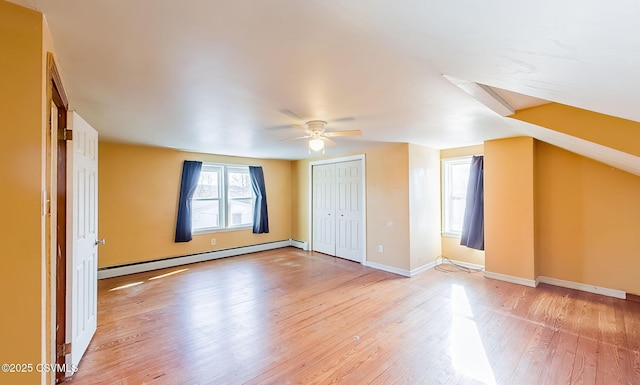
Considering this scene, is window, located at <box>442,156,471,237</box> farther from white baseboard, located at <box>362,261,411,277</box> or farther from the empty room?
white baseboard, located at <box>362,261,411,277</box>

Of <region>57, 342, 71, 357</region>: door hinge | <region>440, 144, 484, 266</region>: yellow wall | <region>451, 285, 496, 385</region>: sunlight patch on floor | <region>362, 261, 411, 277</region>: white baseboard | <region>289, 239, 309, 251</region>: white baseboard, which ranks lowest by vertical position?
<region>451, 285, 496, 385</region>: sunlight patch on floor

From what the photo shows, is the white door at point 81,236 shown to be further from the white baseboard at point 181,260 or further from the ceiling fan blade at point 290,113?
the white baseboard at point 181,260

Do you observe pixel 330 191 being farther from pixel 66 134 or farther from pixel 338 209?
pixel 66 134

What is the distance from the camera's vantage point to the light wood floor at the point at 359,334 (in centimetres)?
210

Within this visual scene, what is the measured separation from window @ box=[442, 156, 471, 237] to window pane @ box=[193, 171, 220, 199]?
4786 millimetres

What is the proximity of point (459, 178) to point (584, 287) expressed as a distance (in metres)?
2.35

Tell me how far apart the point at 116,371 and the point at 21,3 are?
98.7 inches

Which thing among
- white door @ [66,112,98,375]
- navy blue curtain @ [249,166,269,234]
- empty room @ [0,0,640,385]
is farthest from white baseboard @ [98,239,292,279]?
white door @ [66,112,98,375]

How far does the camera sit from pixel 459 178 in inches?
200

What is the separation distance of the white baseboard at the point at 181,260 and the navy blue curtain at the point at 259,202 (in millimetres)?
465

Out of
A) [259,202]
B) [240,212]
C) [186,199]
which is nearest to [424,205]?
[259,202]

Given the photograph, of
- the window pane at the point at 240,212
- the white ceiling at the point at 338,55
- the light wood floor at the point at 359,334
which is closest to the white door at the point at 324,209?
the window pane at the point at 240,212

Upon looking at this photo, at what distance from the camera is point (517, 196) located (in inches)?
158

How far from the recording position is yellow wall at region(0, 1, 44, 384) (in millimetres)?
1167
